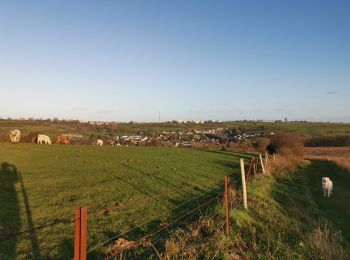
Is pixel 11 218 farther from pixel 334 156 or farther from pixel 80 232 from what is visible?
pixel 334 156

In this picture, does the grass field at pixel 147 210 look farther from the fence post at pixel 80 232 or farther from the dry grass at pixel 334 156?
the dry grass at pixel 334 156

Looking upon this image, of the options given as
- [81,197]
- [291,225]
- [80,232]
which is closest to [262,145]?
[81,197]

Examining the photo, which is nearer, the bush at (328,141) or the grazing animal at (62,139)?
the grazing animal at (62,139)

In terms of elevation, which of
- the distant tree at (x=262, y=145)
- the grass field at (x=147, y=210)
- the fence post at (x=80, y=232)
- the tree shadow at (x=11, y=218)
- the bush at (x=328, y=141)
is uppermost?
the fence post at (x=80, y=232)

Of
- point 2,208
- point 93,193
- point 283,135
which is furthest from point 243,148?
point 2,208

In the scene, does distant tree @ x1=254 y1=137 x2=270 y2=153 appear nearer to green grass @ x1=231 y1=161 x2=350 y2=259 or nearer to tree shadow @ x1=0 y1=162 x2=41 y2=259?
green grass @ x1=231 y1=161 x2=350 y2=259

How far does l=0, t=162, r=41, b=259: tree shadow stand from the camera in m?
10.2

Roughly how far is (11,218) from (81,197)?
4.33 metres

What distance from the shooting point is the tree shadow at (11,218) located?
1018cm

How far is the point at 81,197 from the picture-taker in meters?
17.5

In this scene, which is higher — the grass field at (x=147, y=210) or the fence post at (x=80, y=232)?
the fence post at (x=80, y=232)

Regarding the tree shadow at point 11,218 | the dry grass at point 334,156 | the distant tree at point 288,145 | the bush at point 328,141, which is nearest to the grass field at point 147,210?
the tree shadow at point 11,218

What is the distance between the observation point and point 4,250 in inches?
395

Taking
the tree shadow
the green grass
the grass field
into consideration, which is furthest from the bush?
the tree shadow
